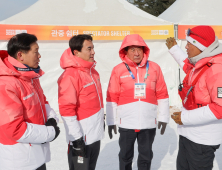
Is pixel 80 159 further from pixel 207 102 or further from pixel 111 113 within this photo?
pixel 207 102

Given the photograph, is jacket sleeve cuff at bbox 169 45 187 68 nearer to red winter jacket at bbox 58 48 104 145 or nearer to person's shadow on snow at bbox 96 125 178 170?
red winter jacket at bbox 58 48 104 145

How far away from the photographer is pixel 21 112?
1377 mm

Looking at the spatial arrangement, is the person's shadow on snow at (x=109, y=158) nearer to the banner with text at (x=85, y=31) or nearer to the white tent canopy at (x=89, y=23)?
the white tent canopy at (x=89, y=23)

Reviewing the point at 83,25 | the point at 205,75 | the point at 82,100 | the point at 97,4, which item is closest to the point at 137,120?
the point at 82,100

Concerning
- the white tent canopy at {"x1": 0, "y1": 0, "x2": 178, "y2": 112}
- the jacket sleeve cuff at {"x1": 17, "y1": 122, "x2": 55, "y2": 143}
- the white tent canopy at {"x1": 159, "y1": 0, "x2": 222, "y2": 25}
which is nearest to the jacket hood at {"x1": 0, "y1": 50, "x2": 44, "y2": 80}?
the jacket sleeve cuff at {"x1": 17, "y1": 122, "x2": 55, "y2": 143}

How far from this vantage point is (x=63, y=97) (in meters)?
1.89

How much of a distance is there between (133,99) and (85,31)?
357 centimetres

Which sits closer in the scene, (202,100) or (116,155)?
(202,100)

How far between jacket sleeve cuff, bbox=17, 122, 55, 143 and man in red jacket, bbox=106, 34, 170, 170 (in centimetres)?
114

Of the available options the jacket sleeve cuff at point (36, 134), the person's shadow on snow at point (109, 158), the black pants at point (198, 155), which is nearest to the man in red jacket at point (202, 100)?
the black pants at point (198, 155)

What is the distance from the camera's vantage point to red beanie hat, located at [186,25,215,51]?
1.83m

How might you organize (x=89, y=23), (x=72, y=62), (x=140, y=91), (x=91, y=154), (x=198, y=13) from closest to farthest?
(x=72, y=62), (x=91, y=154), (x=140, y=91), (x=89, y=23), (x=198, y=13)

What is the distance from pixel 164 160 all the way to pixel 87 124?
179cm

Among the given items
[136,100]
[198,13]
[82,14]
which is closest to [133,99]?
[136,100]
